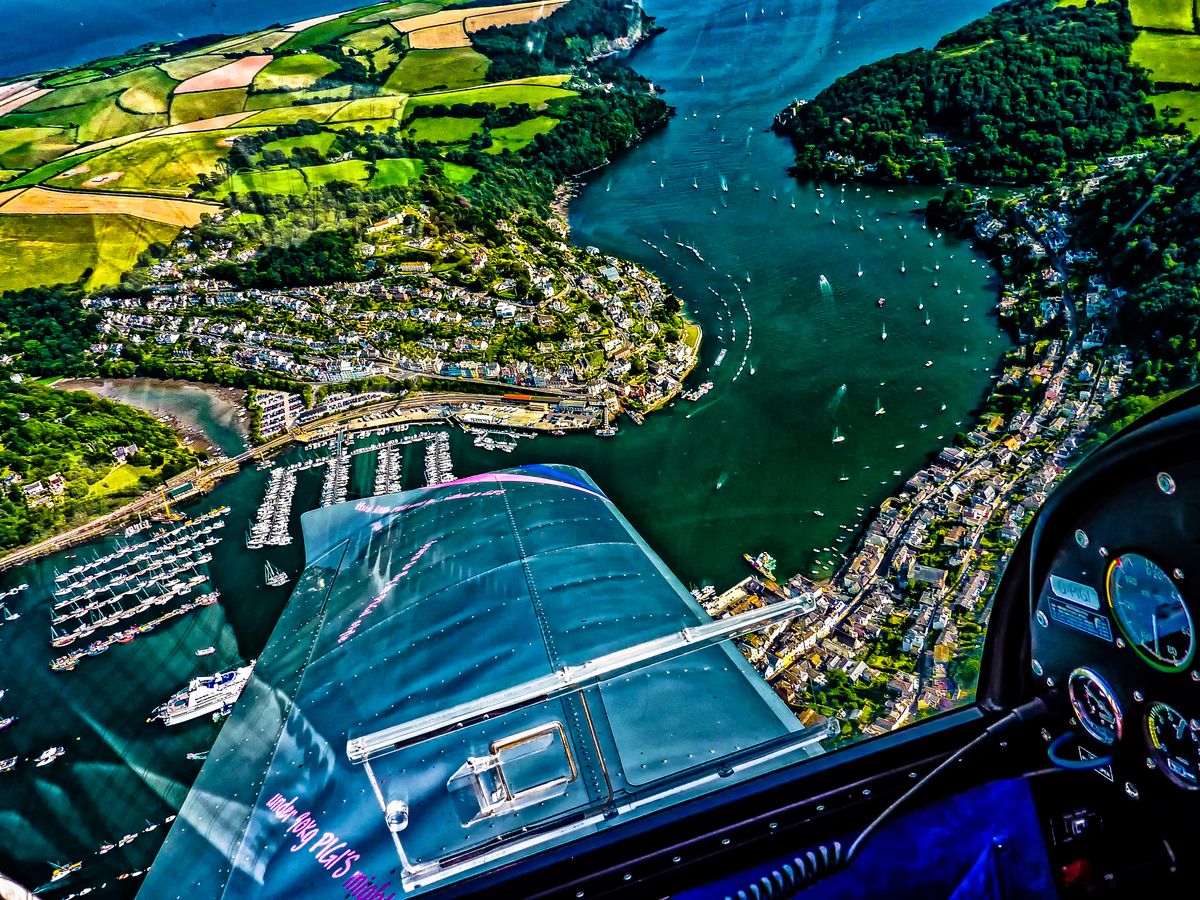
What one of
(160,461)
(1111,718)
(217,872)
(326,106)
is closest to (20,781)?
(160,461)

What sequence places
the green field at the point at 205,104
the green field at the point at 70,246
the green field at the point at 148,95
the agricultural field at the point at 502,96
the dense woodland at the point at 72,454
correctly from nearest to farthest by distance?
the dense woodland at the point at 72,454 < the green field at the point at 70,246 < the green field at the point at 205,104 < the green field at the point at 148,95 < the agricultural field at the point at 502,96

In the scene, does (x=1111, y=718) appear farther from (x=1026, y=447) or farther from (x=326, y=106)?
(x=326, y=106)

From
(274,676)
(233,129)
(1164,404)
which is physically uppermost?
(233,129)

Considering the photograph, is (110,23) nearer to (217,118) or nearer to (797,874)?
(217,118)

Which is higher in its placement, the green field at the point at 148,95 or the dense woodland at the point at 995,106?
the green field at the point at 148,95

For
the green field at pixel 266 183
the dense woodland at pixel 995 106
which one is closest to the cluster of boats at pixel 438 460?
the green field at pixel 266 183

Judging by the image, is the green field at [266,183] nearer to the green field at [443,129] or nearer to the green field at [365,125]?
the green field at [365,125]
